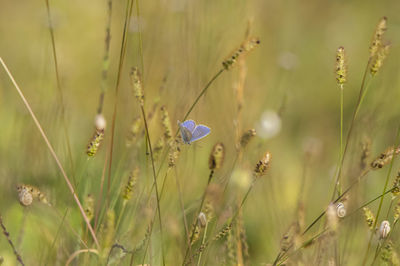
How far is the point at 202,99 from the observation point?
1506 mm

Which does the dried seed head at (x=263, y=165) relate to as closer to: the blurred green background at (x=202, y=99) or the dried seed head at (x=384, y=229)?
the dried seed head at (x=384, y=229)

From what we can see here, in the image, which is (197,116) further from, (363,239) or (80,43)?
(80,43)

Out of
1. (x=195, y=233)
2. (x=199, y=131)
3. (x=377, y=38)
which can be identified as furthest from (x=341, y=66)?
(x=195, y=233)

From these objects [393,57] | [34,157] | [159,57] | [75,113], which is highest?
[393,57]

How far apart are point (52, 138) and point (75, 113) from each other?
0.73 meters

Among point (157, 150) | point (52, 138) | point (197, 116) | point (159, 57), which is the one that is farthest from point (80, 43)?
point (157, 150)

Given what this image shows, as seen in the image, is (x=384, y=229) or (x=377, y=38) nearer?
(x=384, y=229)

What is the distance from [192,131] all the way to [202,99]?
1.66 feet

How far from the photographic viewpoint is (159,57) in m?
2.67

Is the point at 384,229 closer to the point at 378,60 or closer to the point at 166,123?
the point at 378,60

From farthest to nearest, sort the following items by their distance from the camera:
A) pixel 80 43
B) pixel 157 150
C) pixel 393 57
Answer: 1. pixel 80 43
2. pixel 393 57
3. pixel 157 150

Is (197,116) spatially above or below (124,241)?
above

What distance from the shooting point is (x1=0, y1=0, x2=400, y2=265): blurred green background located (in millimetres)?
1550

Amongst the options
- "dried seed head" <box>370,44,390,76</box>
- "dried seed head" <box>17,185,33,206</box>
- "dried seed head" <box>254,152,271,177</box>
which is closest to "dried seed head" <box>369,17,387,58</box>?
"dried seed head" <box>370,44,390,76</box>
